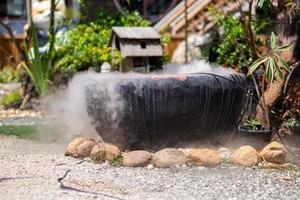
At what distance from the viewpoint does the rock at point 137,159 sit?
6.68 meters

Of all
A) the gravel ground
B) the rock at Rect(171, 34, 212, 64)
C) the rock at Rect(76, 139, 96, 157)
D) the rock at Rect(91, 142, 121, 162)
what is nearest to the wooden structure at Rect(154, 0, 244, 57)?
the rock at Rect(171, 34, 212, 64)

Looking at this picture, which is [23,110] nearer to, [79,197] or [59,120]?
[59,120]

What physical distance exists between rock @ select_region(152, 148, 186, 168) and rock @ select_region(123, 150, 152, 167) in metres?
0.09

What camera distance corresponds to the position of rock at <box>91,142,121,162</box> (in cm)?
692

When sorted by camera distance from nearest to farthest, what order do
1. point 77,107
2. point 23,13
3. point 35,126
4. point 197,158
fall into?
point 197,158
point 77,107
point 35,126
point 23,13

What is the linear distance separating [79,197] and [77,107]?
2.79 meters

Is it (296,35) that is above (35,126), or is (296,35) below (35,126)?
above

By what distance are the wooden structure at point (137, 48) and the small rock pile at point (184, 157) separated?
14.1ft

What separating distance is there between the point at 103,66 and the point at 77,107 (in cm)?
336

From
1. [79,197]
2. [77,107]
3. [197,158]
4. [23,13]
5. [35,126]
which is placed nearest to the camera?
[79,197]

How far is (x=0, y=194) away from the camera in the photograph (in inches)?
219

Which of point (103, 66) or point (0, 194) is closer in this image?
point (0, 194)

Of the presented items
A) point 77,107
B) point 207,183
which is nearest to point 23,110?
point 77,107

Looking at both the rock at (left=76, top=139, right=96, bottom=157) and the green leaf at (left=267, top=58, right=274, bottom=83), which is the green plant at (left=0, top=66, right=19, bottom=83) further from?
Answer: the green leaf at (left=267, top=58, right=274, bottom=83)
